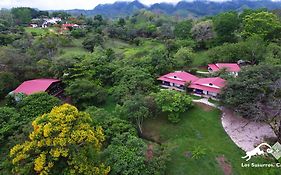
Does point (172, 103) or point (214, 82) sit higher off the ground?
point (214, 82)

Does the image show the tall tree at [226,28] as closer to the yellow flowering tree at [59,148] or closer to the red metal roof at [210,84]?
the red metal roof at [210,84]

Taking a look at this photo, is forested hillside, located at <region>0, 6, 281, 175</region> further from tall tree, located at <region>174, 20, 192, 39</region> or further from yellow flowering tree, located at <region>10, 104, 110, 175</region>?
tall tree, located at <region>174, 20, 192, 39</region>

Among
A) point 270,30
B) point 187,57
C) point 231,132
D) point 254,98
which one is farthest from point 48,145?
point 270,30

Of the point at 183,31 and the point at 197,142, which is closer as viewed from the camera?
the point at 197,142

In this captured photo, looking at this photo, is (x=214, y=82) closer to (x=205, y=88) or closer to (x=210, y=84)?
(x=210, y=84)

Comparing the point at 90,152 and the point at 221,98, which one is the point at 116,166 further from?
the point at 221,98

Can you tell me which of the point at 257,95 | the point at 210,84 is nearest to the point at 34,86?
the point at 210,84
